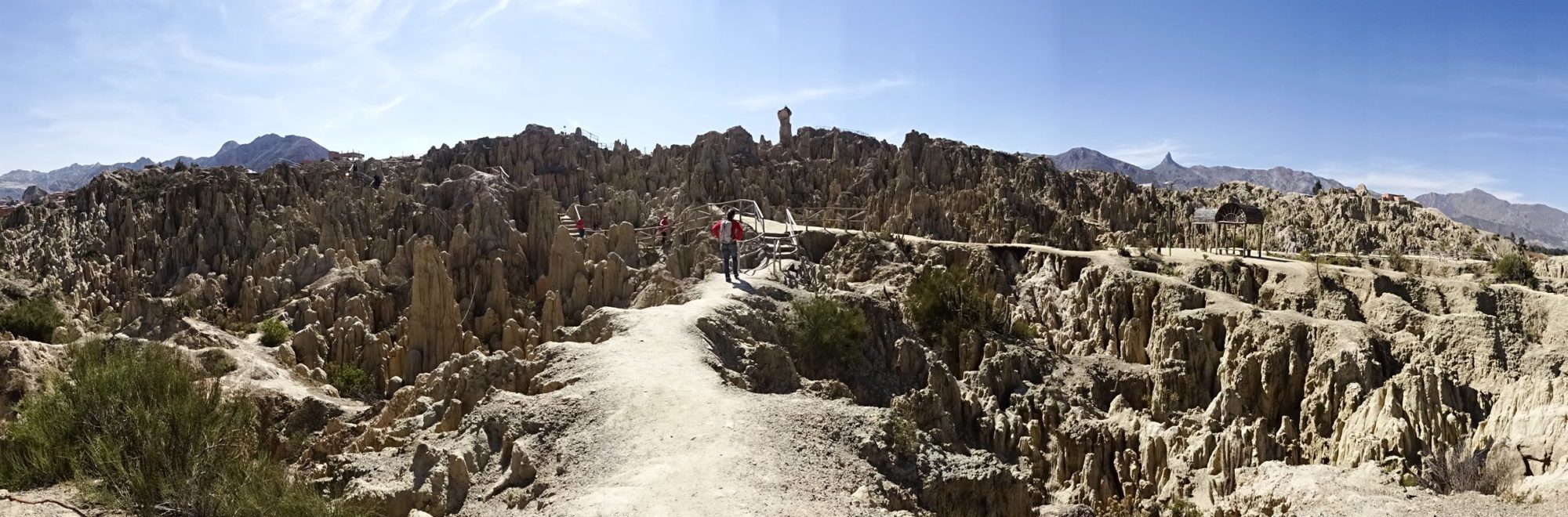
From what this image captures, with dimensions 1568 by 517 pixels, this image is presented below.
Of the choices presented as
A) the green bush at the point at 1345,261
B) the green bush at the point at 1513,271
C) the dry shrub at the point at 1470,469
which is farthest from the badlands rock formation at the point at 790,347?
the green bush at the point at 1345,261

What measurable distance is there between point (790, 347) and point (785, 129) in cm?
5914

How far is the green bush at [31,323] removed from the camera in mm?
27016

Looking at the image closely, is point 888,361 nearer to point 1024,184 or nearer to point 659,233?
point 659,233

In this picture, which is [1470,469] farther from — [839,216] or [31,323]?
[31,323]

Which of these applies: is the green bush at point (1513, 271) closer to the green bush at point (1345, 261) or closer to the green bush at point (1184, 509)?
the green bush at point (1345, 261)

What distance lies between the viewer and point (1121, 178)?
66188mm

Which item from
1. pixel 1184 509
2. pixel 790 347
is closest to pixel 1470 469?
pixel 1184 509

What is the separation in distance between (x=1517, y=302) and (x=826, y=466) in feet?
91.4

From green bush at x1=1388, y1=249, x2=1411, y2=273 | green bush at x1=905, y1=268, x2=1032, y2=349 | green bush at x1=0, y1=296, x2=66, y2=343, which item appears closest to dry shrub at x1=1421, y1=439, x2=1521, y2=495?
green bush at x1=905, y1=268, x2=1032, y2=349

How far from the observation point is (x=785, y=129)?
7681 cm

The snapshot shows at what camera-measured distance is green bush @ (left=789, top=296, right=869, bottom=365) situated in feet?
63.5

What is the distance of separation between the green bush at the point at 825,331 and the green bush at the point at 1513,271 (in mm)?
28577

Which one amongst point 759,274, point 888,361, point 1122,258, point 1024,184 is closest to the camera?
point 888,361

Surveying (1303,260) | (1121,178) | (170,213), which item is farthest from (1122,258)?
(170,213)
